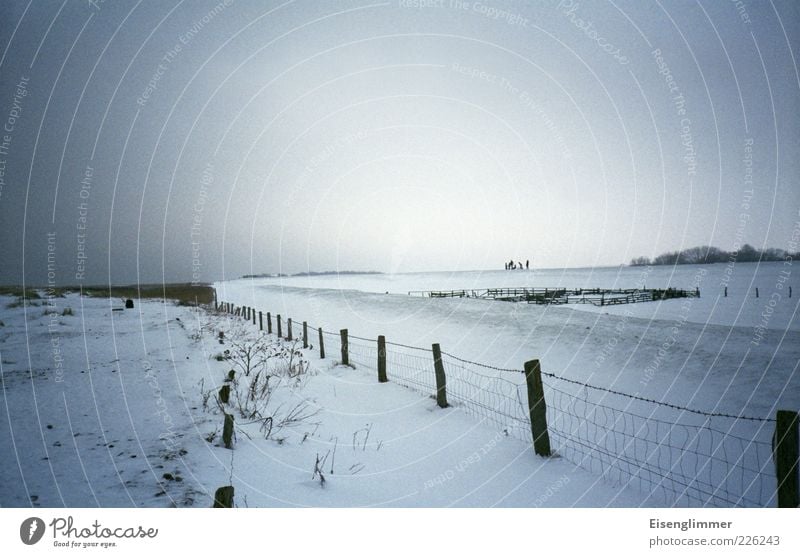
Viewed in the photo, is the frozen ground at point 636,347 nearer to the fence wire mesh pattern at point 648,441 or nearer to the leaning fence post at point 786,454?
the fence wire mesh pattern at point 648,441

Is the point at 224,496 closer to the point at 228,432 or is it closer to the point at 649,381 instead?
the point at 228,432

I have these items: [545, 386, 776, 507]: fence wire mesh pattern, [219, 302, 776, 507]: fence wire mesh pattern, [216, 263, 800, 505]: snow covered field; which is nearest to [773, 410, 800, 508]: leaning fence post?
[219, 302, 776, 507]: fence wire mesh pattern

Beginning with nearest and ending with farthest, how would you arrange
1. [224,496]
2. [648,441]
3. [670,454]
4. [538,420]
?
[224,496], [538,420], [670,454], [648,441]

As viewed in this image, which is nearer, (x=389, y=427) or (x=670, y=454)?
(x=670, y=454)

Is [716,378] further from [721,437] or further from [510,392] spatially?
[510,392]

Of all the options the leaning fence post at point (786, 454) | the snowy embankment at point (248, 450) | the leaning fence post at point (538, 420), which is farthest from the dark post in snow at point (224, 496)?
the leaning fence post at point (786, 454)

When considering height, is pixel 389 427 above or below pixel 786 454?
below

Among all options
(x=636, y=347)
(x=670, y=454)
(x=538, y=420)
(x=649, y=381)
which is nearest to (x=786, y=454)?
(x=538, y=420)

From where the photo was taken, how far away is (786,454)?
304 cm

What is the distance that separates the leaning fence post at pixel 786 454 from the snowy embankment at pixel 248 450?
4.40 feet

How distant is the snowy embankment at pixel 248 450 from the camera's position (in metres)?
3.51

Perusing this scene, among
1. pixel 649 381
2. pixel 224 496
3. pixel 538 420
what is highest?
pixel 224 496

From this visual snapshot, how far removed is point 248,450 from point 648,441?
717 centimetres

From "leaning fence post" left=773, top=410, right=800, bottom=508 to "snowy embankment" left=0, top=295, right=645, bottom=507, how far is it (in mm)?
1340
